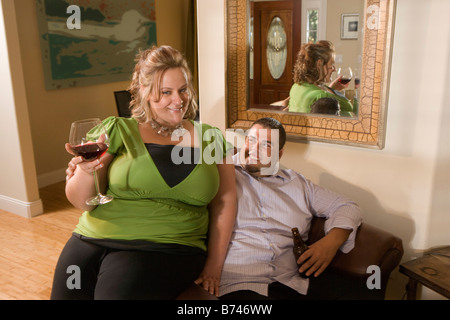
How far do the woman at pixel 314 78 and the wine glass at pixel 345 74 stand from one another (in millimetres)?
20

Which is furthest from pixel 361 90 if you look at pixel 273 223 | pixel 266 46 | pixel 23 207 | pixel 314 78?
pixel 23 207

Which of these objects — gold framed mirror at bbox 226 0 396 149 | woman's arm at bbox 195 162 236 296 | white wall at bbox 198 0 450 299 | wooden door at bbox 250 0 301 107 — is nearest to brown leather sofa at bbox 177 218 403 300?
woman's arm at bbox 195 162 236 296

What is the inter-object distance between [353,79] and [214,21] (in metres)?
0.84

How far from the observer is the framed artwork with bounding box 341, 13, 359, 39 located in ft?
6.08

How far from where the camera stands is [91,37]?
179 inches

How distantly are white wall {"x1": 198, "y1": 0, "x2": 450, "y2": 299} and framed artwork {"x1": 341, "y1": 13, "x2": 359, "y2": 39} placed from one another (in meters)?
0.17

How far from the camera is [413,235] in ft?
6.32

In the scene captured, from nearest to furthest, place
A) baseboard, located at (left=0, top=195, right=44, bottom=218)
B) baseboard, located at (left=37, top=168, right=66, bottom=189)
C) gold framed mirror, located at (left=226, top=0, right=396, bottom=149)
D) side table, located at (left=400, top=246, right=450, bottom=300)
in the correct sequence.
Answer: side table, located at (left=400, top=246, right=450, bottom=300), gold framed mirror, located at (left=226, top=0, right=396, bottom=149), baseboard, located at (left=0, top=195, right=44, bottom=218), baseboard, located at (left=37, top=168, right=66, bottom=189)

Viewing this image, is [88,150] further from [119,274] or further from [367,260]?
[367,260]

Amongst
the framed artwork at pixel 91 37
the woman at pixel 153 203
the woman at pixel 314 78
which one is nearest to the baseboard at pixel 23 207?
the framed artwork at pixel 91 37

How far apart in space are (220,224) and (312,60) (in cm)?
90

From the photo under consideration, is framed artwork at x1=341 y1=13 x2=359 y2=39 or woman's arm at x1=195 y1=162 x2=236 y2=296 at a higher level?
framed artwork at x1=341 y1=13 x2=359 y2=39

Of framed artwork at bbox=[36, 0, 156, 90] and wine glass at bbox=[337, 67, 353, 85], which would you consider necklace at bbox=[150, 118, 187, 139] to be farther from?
framed artwork at bbox=[36, 0, 156, 90]

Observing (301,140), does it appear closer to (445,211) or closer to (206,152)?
(206,152)
